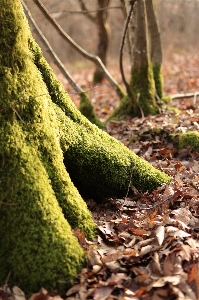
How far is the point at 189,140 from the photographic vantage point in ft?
18.9

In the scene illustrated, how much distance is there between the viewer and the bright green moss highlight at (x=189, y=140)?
5684 mm

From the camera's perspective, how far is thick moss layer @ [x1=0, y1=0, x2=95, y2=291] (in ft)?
10.0

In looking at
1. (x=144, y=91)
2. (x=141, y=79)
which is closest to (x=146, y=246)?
(x=144, y=91)

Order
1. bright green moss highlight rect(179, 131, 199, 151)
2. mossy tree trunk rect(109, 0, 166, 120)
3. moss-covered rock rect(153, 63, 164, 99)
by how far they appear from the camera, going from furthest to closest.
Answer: moss-covered rock rect(153, 63, 164, 99) → mossy tree trunk rect(109, 0, 166, 120) → bright green moss highlight rect(179, 131, 199, 151)

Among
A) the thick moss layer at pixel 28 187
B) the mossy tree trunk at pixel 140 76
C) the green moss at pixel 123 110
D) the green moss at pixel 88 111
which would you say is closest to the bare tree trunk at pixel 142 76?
the mossy tree trunk at pixel 140 76

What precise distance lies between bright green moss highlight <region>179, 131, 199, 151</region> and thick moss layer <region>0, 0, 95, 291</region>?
2687mm

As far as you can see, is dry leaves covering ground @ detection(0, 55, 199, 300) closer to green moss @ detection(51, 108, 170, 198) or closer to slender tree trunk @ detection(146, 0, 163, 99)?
green moss @ detection(51, 108, 170, 198)

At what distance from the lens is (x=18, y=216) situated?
312cm

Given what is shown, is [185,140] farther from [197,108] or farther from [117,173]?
[197,108]

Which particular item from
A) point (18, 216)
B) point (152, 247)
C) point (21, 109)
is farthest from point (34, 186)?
point (152, 247)

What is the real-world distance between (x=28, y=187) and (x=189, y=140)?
128 inches

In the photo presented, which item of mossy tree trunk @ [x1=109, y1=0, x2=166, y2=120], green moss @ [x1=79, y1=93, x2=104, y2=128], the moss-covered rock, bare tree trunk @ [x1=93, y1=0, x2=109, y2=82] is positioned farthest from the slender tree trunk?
bare tree trunk @ [x1=93, y1=0, x2=109, y2=82]

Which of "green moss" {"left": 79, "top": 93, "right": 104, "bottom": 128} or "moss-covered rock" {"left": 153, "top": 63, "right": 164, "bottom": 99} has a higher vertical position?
"moss-covered rock" {"left": 153, "top": 63, "right": 164, "bottom": 99}

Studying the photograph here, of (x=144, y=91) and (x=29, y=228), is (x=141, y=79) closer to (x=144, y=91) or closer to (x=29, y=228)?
(x=144, y=91)
